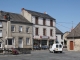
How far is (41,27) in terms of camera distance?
5331 centimetres

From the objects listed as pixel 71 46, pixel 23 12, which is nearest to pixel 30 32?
pixel 23 12

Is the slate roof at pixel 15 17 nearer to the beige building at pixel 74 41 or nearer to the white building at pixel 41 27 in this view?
the white building at pixel 41 27

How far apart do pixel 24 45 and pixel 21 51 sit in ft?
56.2

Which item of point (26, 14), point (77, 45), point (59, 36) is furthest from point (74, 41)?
point (59, 36)

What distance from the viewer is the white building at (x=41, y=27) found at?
51656 millimetres

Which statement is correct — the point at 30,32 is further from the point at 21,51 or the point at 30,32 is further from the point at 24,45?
the point at 21,51

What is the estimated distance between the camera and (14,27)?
47.5 meters

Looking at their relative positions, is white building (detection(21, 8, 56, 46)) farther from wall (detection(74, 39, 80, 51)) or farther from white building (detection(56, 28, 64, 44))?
white building (detection(56, 28, 64, 44))

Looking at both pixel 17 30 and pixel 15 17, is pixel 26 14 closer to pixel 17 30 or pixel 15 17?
pixel 15 17

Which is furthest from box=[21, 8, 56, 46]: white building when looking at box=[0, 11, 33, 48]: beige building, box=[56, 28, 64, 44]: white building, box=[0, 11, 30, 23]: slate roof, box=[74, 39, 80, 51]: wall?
box=[56, 28, 64, 44]: white building

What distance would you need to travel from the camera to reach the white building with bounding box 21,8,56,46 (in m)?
51.7

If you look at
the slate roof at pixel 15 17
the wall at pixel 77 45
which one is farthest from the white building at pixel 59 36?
the wall at pixel 77 45

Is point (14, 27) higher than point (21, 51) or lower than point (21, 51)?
higher

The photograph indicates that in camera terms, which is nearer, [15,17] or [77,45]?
[77,45]
